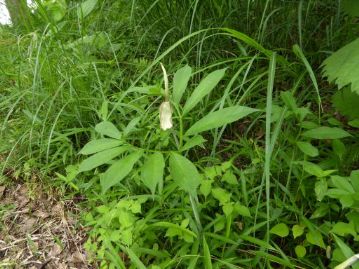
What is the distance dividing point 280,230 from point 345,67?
21.9 inches

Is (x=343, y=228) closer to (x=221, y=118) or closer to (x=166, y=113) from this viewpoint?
(x=221, y=118)

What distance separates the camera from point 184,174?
966 mm

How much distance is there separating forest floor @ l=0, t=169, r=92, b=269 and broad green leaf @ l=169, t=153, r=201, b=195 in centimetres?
79

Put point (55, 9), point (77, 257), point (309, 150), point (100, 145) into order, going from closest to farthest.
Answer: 1. point (100, 145)
2. point (309, 150)
3. point (77, 257)
4. point (55, 9)

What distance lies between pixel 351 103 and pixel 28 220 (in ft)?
4.68

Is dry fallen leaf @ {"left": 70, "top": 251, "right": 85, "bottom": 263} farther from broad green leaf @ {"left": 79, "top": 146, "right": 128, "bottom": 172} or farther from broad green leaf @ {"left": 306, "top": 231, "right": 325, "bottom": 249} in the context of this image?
broad green leaf @ {"left": 306, "top": 231, "right": 325, "bottom": 249}

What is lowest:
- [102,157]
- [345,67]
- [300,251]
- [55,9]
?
[300,251]

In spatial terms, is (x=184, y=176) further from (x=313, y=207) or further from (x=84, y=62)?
(x=84, y=62)

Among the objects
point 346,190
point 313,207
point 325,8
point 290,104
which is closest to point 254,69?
point 325,8

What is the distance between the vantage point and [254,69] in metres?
1.95

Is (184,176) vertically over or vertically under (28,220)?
over

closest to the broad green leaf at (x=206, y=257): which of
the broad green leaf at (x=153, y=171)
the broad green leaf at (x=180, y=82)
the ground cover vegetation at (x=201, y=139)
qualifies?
the ground cover vegetation at (x=201, y=139)

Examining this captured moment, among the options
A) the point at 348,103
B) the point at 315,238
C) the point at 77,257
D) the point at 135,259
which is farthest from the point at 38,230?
the point at 348,103


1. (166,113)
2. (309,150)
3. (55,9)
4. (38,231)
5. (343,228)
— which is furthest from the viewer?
(55,9)
